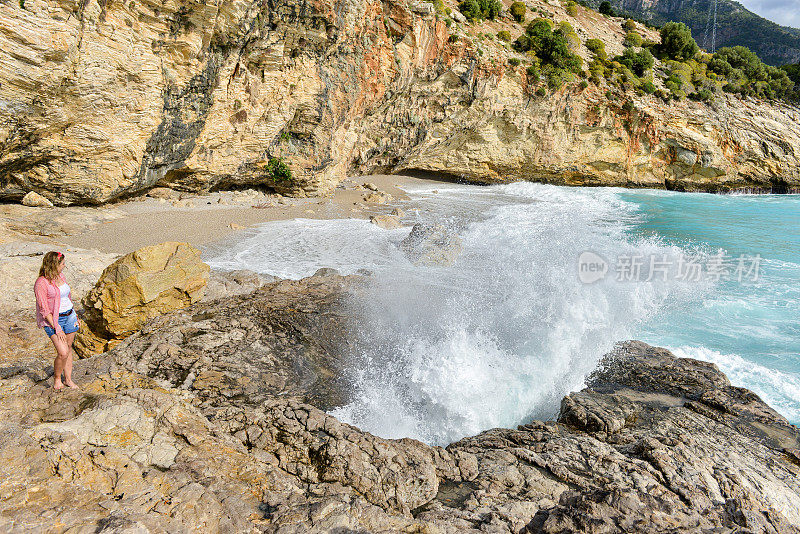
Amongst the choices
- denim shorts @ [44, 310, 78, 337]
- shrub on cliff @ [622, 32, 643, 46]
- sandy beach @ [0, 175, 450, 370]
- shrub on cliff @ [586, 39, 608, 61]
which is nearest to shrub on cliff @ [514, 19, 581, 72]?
shrub on cliff @ [586, 39, 608, 61]

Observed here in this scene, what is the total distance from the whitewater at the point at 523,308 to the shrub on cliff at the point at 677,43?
23735mm

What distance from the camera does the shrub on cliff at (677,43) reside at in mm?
33094

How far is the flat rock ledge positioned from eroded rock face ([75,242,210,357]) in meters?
0.43

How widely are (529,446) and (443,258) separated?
22.1 feet

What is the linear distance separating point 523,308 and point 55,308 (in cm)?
691

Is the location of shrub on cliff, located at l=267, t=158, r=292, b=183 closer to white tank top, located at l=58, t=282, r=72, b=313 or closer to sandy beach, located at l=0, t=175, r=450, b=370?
sandy beach, located at l=0, t=175, r=450, b=370

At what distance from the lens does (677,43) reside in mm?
33250

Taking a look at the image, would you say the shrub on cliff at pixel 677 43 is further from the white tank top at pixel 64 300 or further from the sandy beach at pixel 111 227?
the white tank top at pixel 64 300

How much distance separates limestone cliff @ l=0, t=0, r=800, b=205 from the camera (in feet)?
32.0

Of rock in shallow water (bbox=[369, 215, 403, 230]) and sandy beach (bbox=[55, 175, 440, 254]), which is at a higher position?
rock in shallow water (bbox=[369, 215, 403, 230])

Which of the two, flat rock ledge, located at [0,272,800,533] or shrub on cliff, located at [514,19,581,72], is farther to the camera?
shrub on cliff, located at [514,19,581,72]

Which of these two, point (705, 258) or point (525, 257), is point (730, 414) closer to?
point (525, 257)

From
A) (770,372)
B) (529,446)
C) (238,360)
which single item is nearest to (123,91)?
(238,360)

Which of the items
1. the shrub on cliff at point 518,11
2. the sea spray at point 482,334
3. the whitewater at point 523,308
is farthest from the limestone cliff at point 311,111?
the sea spray at point 482,334
